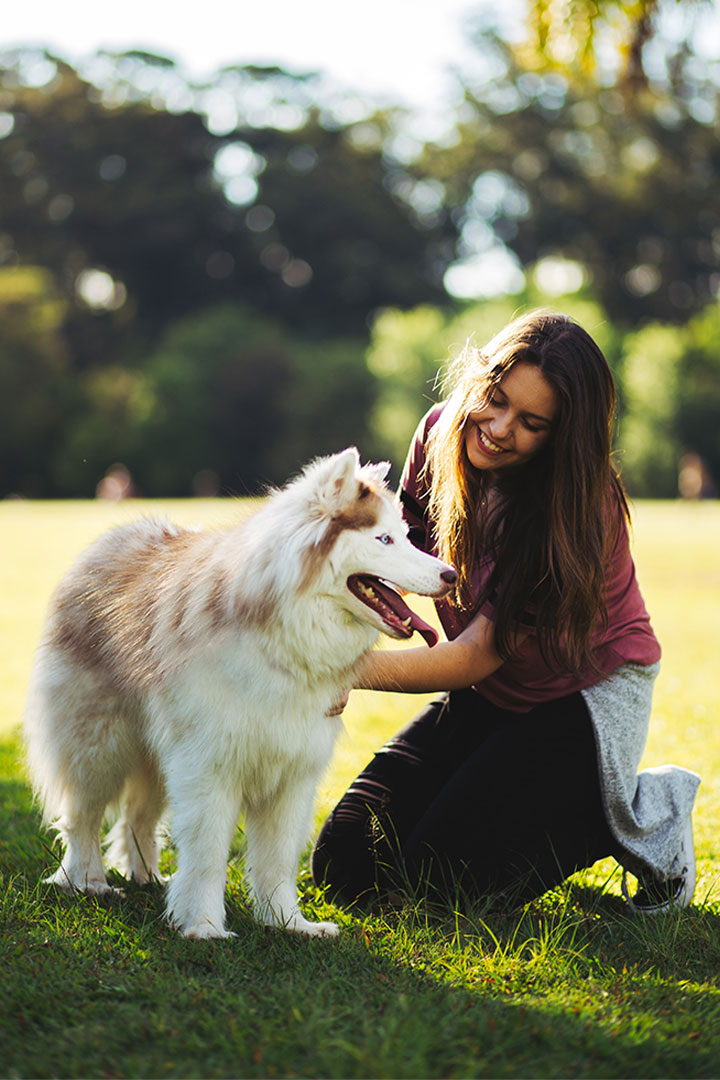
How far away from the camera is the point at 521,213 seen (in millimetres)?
50875

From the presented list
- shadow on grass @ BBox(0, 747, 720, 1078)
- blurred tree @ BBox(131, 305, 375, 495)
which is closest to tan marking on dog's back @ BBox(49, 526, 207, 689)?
shadow on grass @ BBox(0, 747, 720, 1078)

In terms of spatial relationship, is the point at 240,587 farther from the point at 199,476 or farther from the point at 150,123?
the point at 150,123

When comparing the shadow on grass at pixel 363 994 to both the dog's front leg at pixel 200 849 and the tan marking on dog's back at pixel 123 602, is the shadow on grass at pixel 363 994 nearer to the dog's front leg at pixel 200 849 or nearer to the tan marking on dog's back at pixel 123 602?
the dog's front leg at pixel 200 849

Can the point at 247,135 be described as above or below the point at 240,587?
above

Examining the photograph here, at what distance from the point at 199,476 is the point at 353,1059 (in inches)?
1836

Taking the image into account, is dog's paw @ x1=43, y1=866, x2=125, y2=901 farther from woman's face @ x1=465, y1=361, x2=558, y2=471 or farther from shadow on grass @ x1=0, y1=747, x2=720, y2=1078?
woman's face @ x1=465, y1=361, x2=558, y2=471

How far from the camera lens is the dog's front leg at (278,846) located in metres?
3.62

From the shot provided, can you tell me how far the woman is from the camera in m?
3.56

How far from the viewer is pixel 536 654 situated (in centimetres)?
380

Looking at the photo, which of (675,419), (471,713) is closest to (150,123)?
(675,419)

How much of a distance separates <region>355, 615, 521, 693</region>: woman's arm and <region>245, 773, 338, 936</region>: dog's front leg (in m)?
0.40

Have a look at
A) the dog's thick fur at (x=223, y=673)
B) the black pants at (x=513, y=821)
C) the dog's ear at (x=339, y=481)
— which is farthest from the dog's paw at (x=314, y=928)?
the dog's ear at (x=339, y=481)

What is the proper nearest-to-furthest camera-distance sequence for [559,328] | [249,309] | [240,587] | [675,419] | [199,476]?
[240,587] < [559,328] < [675,419] < [199,476] < [249,309]

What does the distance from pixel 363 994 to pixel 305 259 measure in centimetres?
5570
